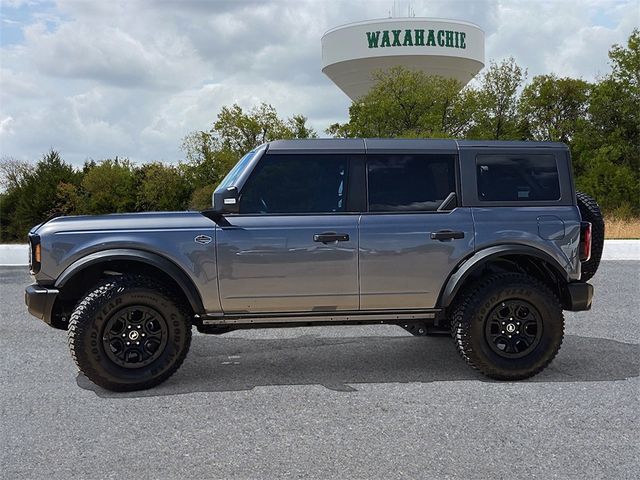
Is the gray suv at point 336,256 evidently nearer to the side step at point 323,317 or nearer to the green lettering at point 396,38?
the side step at point 323,317

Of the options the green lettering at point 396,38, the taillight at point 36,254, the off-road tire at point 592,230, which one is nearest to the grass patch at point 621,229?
the off-road tire at point 592,230

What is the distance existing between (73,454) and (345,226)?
8.67 ft

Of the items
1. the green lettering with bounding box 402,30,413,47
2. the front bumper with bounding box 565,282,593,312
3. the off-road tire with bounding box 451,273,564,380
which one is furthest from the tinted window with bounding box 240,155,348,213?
the green lettering with bounding box 402,30,413,47

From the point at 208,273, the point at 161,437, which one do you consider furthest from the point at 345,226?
the point at 161,437

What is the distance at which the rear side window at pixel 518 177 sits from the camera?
5.71 metres

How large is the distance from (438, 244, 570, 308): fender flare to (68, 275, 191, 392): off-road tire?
2.19 meters

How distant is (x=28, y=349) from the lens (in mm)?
6805

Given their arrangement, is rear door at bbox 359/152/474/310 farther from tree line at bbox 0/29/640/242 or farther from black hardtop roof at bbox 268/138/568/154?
tree line at bbox 0/29/640/242

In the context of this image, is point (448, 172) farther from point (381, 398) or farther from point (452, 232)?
point (381, 398)

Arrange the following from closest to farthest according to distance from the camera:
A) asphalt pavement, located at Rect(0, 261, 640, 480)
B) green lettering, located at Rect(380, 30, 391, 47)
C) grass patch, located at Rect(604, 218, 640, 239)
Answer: asphalt pavement, located at Rect(0, 261, 640, 480) < grass patch, located at Rect(604, 218, 640, 239) < green lettering, located at Rect(380, 30, 391, 47)

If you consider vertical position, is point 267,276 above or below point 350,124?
below

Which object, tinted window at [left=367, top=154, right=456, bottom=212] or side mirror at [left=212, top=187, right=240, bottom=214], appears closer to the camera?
side mirror at [left=212, top=187, right=240, bottom=214]

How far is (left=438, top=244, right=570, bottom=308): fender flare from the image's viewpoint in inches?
215

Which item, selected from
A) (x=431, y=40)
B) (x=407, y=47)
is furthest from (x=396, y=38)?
(x=431, y=40)
